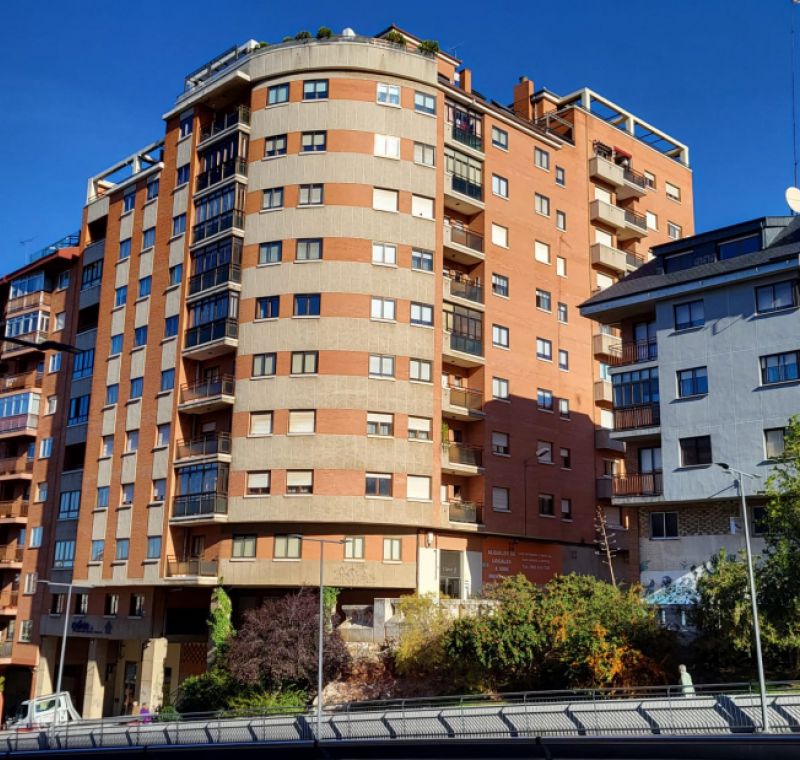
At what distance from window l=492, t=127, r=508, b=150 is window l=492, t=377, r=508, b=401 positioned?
13.9m

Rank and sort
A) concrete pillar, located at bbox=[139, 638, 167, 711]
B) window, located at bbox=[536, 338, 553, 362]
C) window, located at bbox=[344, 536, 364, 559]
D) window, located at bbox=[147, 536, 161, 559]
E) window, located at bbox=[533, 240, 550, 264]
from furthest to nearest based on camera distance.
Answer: window, located at bbox=[533, 240, 550, 264]
window, located at bbox=[536, 338, 553, 362]
window, located at bbox=[147, 536, 161, 559]
concrete pillar, located at bbox=[139, 638, 167, 711]
window, located at bbox=[344, 536, 364, 559]

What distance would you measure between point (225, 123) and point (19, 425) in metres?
26.7

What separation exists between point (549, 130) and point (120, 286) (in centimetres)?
2831

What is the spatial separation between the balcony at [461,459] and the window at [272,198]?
50.0 feet

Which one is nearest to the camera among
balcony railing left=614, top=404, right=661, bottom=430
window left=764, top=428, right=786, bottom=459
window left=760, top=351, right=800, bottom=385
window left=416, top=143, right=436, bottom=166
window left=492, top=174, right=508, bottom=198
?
window left=764, top=428, right=786, bottom=459

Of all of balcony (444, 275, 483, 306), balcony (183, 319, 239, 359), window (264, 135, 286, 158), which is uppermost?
window (264, 135, 286, 158)

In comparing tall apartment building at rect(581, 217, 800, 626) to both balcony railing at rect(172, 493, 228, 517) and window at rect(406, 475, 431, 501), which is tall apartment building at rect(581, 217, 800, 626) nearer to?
window at rect(406, 475, 431, 501)

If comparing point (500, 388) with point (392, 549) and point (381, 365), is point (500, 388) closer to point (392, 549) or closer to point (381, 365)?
point (381, 365)

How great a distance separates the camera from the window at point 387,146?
53312mm

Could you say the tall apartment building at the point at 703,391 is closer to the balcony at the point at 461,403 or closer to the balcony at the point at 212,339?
the balcony at the point at 461,403

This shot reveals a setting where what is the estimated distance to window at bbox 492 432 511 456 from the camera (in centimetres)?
5472

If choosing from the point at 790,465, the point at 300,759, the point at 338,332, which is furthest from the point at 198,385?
the point at 790,465

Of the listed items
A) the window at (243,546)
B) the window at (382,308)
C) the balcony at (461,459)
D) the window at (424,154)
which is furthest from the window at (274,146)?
the window at (243,546)

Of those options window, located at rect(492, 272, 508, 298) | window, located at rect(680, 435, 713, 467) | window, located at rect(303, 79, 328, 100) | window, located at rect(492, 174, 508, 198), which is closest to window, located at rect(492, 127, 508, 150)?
window, located at rect(492, 174, 508, 198)
